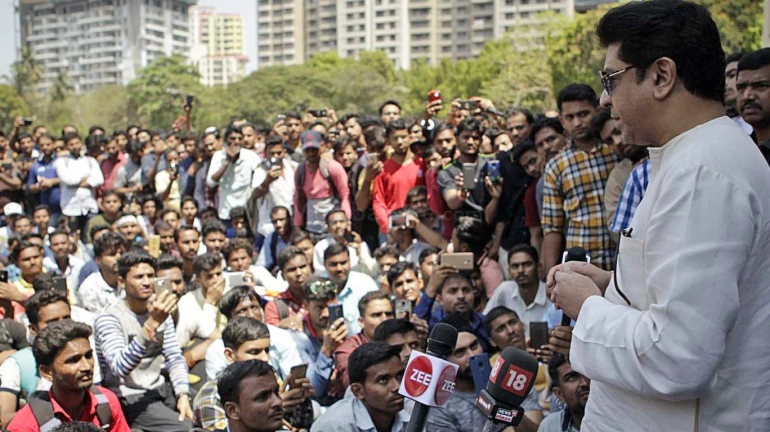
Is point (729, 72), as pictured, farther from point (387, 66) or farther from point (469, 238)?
point (387, 66)

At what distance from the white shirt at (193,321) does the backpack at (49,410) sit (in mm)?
1634

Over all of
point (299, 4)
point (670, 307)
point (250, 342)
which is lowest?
point (250, 342)

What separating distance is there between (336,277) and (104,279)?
208 cm

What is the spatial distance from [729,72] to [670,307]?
378cm

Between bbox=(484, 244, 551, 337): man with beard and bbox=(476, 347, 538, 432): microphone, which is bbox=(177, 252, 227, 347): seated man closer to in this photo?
bbox=(484, 244, 551, 337): man with beard

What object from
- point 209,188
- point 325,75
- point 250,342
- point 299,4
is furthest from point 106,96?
point 250,342

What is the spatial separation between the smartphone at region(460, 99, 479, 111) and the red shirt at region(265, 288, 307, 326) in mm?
2470

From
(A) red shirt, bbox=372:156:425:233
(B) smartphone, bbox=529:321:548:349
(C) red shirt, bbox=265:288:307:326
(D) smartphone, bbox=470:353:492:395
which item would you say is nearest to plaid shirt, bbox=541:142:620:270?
(B) smartphone, bbox=529:321:548:349

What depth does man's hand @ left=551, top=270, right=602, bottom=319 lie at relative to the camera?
6.08ft

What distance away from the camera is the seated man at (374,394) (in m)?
4.27

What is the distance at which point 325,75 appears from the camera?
6788cm

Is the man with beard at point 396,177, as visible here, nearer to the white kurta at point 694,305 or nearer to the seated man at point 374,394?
the seated man at point 374,394

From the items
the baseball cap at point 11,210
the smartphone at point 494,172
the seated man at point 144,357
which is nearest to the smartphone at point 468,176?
the smartphone at point 494,172

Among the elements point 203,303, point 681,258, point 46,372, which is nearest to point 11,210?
point 203,303
